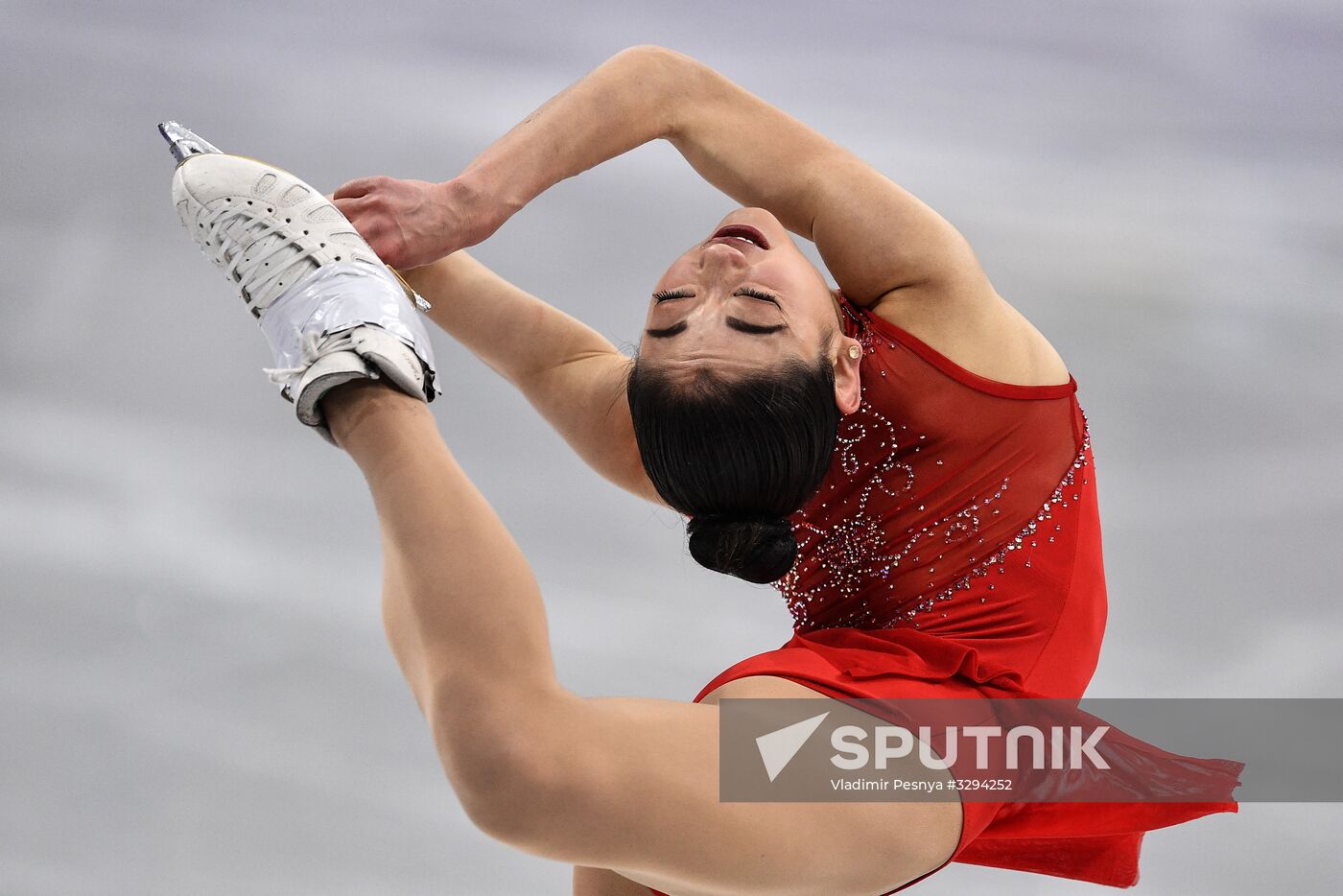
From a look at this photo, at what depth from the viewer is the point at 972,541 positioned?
5.72ft

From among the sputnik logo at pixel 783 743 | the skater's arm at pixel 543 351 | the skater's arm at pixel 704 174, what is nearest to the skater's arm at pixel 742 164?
the skater's arm at pixel 704 174

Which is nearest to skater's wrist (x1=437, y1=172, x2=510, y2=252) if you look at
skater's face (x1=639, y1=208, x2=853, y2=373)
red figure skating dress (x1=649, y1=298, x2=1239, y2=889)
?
skater's face (x1=639, y1=208, x2=853, y2=373)

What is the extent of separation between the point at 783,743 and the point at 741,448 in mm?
328

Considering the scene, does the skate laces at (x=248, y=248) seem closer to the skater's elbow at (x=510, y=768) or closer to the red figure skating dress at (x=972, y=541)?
the skater's elbow at (x=510, y=768)

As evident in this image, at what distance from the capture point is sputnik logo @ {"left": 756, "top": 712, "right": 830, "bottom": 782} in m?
1.37

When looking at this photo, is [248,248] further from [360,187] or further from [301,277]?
[360,187]

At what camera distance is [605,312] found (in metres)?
2.93

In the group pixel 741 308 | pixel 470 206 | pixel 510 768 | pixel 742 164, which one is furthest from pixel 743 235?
pixel 510 768

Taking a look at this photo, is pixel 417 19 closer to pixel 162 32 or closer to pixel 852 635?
pixel 162 32

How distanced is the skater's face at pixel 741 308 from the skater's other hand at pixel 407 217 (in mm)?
254

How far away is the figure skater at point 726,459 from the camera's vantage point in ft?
4.08

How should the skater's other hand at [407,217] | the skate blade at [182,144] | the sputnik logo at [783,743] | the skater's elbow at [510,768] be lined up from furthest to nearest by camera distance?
the skater's other hand at [407,217]
the skate blade at [182,144]
the sputnik logo at [783,743]
the skater's elbow at [510,768]

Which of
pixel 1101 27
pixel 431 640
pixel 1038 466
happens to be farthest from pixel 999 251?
pixel 431 640

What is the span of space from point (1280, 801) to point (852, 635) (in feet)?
4.27
